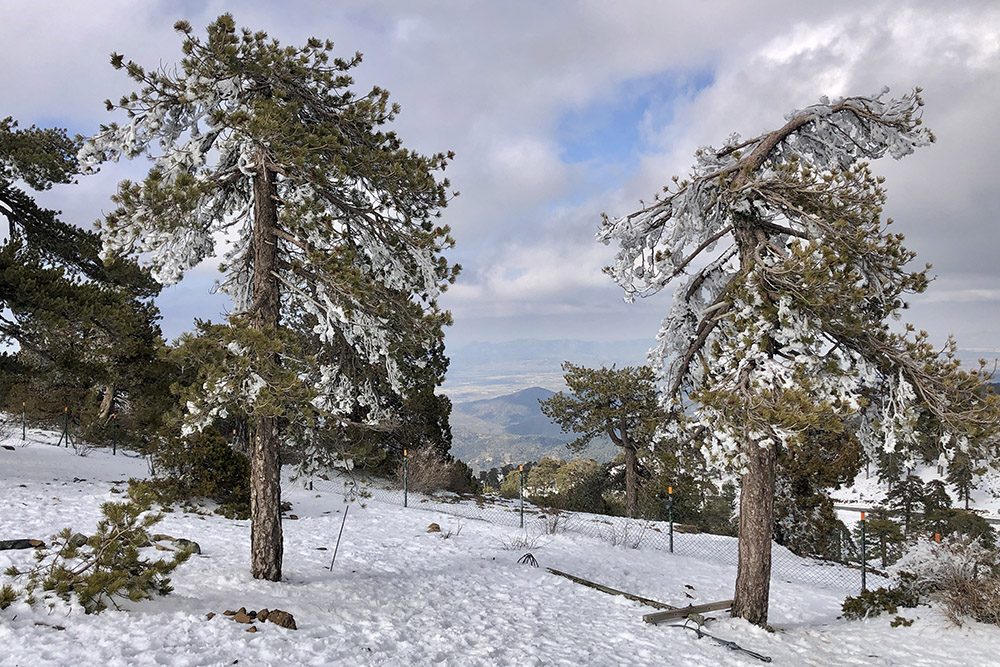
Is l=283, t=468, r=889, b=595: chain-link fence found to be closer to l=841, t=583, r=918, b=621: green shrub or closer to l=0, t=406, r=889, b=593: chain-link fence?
l=0, t=406, r=889, b=593: chain-link fence

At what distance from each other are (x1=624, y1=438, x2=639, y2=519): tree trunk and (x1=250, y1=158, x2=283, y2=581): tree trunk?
2009cm

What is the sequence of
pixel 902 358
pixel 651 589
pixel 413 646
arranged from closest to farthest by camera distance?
pixel 413 646
pixel 902 358
pixel 651 589

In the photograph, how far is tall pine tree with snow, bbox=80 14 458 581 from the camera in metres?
6.85

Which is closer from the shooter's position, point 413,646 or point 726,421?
point 413,646

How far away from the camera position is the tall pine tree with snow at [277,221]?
22.5ft

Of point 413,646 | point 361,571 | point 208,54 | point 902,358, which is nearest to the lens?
point 413,646

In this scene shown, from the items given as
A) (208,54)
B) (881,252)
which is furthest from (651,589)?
(208,54)

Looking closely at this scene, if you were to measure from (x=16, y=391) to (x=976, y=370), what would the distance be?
98.1ft

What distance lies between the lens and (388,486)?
22.3 meters

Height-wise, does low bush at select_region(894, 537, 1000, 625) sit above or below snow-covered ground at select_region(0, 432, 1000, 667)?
above

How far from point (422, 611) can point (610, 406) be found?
19.2m

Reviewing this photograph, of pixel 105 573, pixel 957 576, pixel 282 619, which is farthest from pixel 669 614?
pixel 105 573

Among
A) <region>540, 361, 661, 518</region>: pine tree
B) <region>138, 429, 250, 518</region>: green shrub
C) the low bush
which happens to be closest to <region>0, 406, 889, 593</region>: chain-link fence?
<region>138, 429, 250, 518</region>: green shrub

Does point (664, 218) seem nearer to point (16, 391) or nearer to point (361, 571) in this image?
point (361, 571)
